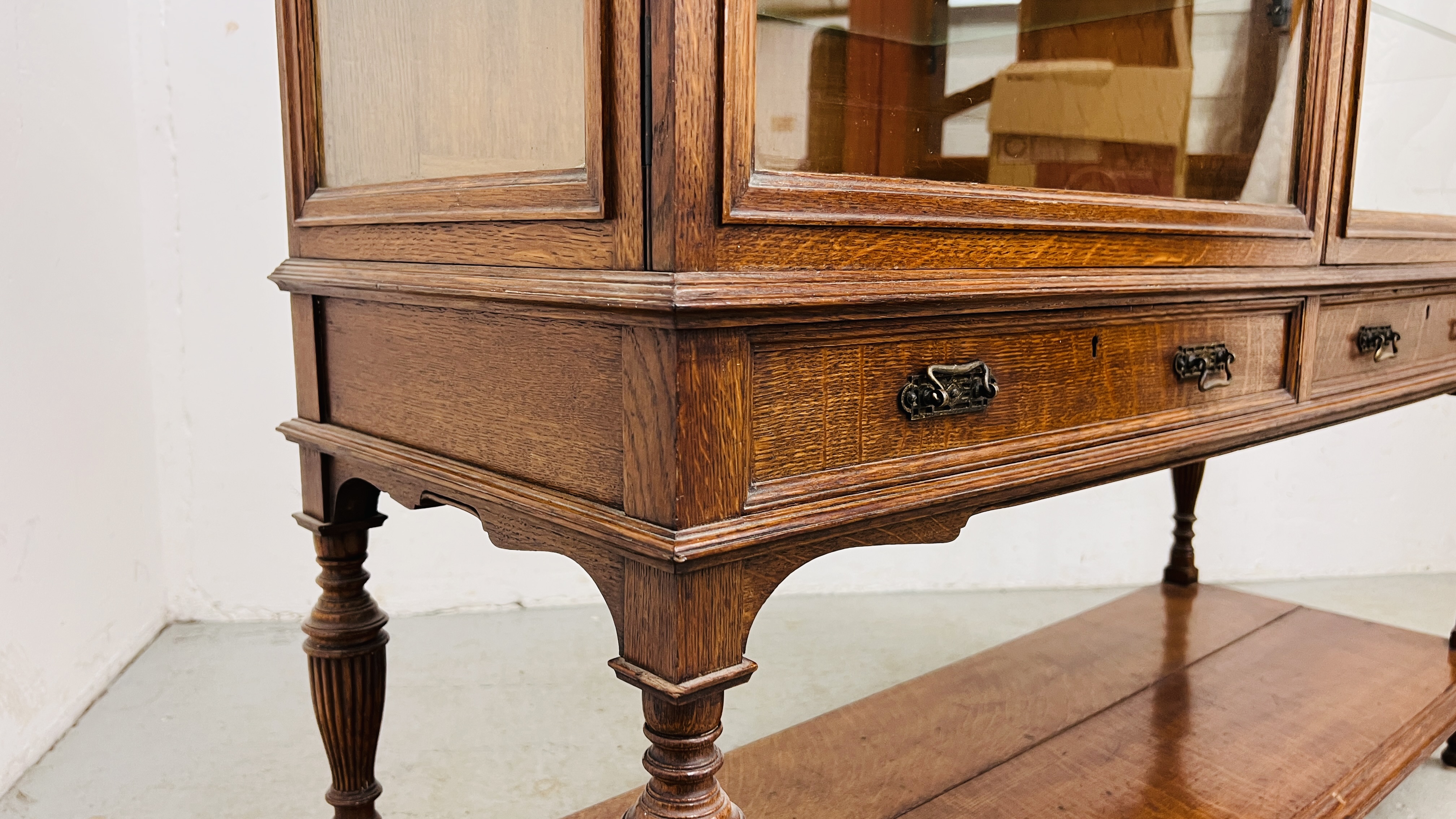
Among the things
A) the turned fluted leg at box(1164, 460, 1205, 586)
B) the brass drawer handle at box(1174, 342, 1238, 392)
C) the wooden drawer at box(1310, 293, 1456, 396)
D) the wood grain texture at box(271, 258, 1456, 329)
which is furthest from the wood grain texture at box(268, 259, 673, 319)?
the turned fluted leg at box(1164, 460, 1205, 586)

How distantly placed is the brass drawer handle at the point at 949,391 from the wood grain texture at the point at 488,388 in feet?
0.80

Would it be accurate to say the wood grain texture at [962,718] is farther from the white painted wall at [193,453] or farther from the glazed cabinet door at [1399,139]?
the white painted wall at [193,453]

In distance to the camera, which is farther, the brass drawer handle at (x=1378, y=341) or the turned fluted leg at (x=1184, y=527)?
the turned fluted leg at (x=1184, y=527)

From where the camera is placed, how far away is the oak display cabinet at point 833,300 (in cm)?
77

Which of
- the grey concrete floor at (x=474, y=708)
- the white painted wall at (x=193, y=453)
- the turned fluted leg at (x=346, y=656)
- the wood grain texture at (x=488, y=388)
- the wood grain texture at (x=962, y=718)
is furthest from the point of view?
the white painted wall at (x=193, y=453)

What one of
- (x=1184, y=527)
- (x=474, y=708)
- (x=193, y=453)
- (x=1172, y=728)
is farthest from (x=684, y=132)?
(x=193, y=453)

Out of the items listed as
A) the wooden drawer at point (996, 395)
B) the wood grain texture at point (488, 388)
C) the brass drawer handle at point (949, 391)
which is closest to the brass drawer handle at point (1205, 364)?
the wooden drawer at point (996, 395)

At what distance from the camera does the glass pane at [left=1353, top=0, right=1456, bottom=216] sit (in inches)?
53.9

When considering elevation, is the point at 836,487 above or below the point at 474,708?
above

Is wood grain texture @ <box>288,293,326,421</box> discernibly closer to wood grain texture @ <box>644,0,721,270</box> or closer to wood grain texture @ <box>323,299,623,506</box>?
wood grain texture @ <box>323,299,623,506</box>

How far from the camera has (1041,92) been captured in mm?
1062

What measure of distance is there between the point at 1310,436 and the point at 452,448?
2.83 m

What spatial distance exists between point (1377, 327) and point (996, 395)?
2.72 ft

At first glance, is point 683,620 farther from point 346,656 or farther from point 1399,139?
point 1399,139
